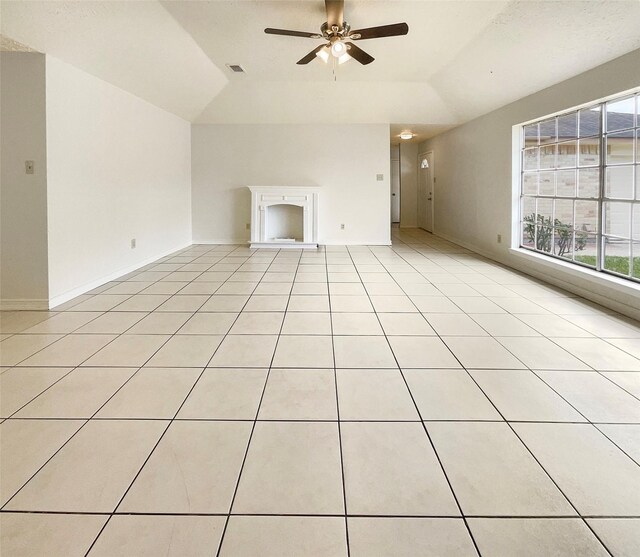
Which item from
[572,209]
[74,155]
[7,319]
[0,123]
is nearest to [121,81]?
[74,155]

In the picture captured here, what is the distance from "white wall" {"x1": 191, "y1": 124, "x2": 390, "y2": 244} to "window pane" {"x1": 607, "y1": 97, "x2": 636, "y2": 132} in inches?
171

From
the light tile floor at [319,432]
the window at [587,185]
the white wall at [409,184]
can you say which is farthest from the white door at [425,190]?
the light tile floor at [319,432]

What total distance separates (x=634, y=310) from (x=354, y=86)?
4.99 meters

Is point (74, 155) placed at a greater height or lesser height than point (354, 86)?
lesser

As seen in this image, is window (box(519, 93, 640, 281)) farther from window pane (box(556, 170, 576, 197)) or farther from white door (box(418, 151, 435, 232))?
white door (box(418, 151, 435, 232))

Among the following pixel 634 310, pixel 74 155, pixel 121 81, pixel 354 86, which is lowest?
pixel 634 310

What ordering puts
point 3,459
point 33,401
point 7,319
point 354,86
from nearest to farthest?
point 3,459 < point 33,401 < point 7,319 < point 354,86

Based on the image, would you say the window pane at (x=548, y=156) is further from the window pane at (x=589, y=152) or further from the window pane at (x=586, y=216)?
the window pane at (x=586, y=216)

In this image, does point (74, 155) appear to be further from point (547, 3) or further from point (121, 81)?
point (547, 3)

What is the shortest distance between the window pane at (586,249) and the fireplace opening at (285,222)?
4.72 m

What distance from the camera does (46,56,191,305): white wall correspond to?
12.7ft

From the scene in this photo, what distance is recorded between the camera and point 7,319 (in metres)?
3.51

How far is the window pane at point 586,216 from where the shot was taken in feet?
14.1

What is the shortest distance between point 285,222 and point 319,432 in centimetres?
672
